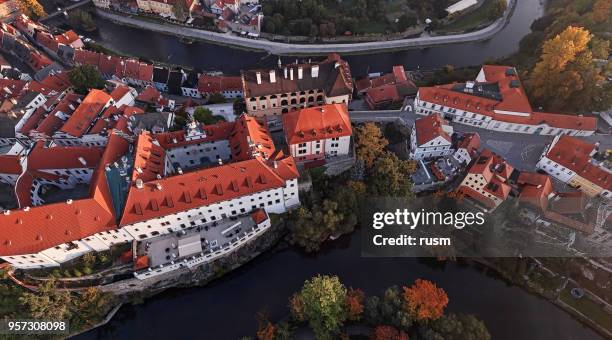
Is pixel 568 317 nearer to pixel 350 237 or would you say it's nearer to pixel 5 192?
pixel 350 237

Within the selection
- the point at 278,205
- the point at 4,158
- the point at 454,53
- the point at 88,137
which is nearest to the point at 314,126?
the point at 278,205

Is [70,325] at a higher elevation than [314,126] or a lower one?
lower

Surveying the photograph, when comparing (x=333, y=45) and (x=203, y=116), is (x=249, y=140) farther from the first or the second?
(x=333, y=45)

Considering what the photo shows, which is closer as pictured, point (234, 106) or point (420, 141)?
point (420, 141)

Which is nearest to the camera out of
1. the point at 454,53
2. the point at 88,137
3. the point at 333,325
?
the point at 333,325

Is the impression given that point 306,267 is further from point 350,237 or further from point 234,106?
point 234,106

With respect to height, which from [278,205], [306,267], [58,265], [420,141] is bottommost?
[306,267]

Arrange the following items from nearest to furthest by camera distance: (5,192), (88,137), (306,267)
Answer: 1. (306,267)
2. (5,192)
3. (88,137)
